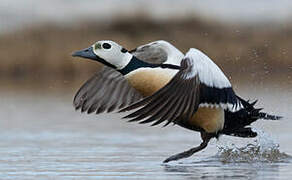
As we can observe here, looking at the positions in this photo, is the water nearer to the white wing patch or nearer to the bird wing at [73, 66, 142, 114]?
the bird wing at [73, 66, 142, 114]

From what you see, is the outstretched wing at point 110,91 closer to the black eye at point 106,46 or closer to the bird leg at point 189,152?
the black eye at point 106,46

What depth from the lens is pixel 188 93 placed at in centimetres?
802

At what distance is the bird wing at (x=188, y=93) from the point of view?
7.81m

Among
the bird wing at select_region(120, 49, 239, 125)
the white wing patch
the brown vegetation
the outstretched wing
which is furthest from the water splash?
the brown vegetation

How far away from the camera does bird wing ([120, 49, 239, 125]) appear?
7.81 m

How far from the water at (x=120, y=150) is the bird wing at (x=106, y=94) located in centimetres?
38

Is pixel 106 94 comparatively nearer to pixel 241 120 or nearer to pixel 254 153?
pixel 241 120

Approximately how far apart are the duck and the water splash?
0.46 ft

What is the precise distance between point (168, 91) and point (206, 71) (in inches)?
13.3

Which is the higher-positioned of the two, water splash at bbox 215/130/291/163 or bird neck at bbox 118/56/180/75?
bird neck at bbox 118/56/180/75

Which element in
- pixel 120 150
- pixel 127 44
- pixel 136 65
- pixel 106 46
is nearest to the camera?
pixel 136 65

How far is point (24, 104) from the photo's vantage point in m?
15.1

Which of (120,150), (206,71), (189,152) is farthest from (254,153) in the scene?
(120,150)

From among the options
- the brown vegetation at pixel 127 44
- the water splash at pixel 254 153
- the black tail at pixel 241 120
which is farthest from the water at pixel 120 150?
the brown vegetation at pixel 127 44
